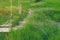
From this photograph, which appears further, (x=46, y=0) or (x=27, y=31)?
(x=46, y=0)

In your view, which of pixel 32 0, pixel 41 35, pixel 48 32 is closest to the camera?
pixel 41 35

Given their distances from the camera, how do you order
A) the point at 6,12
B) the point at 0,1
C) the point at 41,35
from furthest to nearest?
the point at 0,1 → the point at 6,12 → the point at 41,35

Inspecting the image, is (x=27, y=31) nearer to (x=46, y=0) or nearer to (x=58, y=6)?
(x=58, y=6)

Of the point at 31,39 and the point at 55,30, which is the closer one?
the point at 31,39

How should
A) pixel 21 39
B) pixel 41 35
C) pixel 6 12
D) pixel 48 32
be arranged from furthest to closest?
pixel 6 12
pixel 48 32
pixel 41 35
pixel 21 39

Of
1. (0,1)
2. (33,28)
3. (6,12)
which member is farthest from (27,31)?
(0,1)

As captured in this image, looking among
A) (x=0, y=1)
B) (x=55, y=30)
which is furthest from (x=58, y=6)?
(x=55, y=30)

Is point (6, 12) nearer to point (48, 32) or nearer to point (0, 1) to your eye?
point (0, 1)

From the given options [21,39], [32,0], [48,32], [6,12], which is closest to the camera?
[21,39]

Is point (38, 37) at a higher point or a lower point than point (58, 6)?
higher
